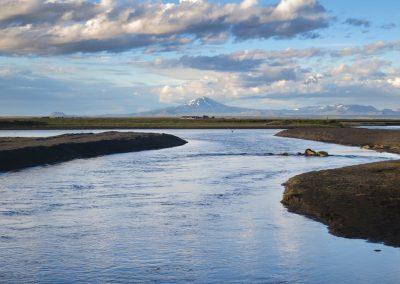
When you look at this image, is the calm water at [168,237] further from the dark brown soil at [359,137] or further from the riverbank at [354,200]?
the dark brown soil at [359,137]

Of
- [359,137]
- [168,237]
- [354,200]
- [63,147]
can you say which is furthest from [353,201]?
[359,137]

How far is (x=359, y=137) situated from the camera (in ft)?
322

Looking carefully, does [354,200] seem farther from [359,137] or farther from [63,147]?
[359,137]

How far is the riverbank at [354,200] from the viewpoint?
24.0 metres

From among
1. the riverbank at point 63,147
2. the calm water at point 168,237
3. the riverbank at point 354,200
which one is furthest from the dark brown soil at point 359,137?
the calm water at point 168,237

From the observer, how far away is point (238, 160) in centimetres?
6138

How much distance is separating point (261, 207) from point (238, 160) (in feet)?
102

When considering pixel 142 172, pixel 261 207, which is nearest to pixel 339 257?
pixel 261 207

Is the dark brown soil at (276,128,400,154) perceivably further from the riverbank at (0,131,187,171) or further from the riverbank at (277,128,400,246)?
the riverbank at (277,128,400,246)

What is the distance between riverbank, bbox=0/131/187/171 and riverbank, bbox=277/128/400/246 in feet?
84.9

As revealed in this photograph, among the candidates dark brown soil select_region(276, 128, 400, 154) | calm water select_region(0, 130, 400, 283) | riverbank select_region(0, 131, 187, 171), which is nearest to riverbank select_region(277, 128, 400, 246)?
calm water select_region(0, 130, 400, 283)

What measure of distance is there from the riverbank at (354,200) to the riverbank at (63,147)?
2587 cm

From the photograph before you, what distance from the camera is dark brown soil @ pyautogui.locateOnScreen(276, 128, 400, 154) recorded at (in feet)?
267

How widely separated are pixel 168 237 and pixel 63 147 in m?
42.4
